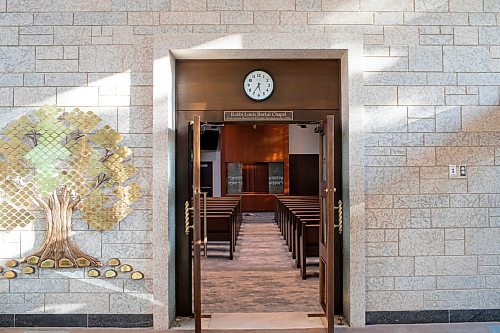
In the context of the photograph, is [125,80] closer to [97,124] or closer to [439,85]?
[97,124]

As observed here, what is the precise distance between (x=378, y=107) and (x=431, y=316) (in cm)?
195

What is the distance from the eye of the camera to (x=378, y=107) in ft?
14.2

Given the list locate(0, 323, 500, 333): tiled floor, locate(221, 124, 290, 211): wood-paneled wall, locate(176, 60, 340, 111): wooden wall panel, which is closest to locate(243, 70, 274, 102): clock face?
locate(176, 60, 340, 111): wooden wall panel

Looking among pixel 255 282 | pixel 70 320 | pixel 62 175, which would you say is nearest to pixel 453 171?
pixel 255 282

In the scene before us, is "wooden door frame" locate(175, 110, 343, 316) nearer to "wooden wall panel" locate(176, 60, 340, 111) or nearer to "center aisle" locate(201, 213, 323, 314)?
"wooden wall panel" locate(176, 60, 340, 111)

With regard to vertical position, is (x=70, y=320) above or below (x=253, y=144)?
below

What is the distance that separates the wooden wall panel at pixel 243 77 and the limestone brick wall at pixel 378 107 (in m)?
0.39

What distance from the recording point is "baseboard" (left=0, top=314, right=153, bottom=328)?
14.0 ft

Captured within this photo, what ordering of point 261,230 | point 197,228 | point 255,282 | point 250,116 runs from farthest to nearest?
point 261,230, point 255,282, point 250,116, point 197,228

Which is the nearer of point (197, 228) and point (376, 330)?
point (197, 228)

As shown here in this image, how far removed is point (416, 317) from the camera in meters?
4.33

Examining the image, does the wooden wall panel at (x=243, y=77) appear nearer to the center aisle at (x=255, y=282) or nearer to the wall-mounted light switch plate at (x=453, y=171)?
the wall-mounted light switch plate at (x=453, y=171)

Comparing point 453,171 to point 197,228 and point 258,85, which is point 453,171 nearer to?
point 258,85

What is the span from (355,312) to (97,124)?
2.85 metres
